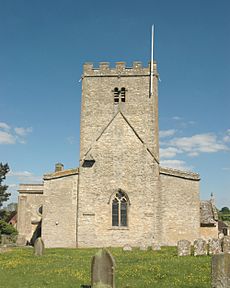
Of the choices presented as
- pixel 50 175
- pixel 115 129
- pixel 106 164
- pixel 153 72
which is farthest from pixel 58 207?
pixel 153 72

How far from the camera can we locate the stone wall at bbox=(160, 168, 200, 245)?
28.4 m

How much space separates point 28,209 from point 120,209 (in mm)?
12360

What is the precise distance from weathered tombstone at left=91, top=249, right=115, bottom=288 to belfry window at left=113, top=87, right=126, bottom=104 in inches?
914

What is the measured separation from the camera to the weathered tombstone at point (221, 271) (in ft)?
27.1

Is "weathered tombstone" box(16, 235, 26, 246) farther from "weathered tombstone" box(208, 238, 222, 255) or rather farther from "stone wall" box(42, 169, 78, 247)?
"weathered tombstone" box(208, 238, 222, 255)

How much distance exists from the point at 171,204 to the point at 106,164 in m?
5.55

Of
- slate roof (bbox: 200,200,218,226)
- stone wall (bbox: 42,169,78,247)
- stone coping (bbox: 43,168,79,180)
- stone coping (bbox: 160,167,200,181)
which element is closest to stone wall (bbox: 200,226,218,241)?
slate roof (bbox: 200,200,218,226)

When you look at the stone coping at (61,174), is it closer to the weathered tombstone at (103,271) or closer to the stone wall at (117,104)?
the stone wall at (117,104)

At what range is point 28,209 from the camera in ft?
123

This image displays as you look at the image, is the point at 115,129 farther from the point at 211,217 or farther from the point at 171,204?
the point at 211,217

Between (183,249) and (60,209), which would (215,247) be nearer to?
(183,249)

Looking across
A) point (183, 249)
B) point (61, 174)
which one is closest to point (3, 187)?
point (61, 174)

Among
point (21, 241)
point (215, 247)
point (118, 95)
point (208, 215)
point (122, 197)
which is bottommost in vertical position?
point (21, 241)

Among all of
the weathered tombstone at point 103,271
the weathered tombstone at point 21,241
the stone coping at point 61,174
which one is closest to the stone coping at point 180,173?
the stone coping at point 61,174
